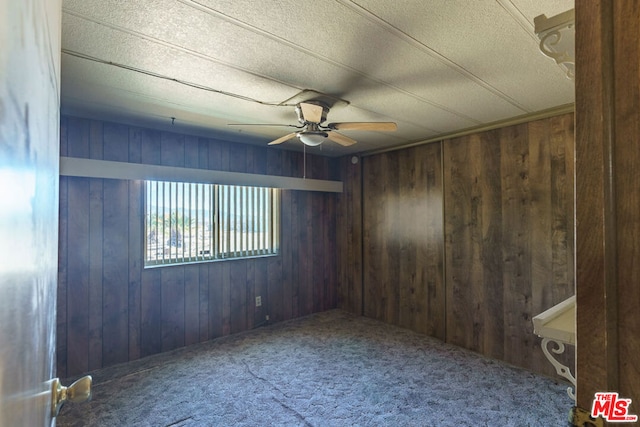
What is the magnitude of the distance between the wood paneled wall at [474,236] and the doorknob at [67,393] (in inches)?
131

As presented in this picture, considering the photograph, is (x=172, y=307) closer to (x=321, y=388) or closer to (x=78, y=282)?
(x=78, y=282)

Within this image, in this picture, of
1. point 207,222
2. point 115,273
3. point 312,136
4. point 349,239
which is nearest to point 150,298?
point 115,273

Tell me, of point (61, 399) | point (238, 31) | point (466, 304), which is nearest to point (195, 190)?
point (238, 31)

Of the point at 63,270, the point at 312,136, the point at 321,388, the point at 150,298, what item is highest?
the point at 312,136

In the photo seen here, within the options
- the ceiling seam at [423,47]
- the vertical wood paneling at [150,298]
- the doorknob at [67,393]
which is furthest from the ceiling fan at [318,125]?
the doorknob at [67,393]

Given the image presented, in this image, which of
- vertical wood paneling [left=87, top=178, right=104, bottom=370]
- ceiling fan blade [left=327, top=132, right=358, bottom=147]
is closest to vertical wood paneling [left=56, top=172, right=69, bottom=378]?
vertical wood paneling [left=87, top=178, right=104, bottom=370]

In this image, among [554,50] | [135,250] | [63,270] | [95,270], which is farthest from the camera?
[135,250]

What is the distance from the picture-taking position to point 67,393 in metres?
0.76

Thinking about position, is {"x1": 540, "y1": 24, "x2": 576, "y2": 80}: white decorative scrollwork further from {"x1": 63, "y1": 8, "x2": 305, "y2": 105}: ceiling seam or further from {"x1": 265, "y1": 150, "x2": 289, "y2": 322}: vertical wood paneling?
{"x1": 265, "y1": 150, "x2": 289, "y2": 322}: vertical wood paneling

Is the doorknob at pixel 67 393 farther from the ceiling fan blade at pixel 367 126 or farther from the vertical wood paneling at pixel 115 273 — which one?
the vertical wood paneling at pixel 115 273

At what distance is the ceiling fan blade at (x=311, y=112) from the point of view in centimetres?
221

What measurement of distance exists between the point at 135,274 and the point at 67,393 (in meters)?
2.74

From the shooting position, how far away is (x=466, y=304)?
341cm

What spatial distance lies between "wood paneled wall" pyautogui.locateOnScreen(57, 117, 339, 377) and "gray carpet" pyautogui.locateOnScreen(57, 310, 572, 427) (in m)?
0.25
